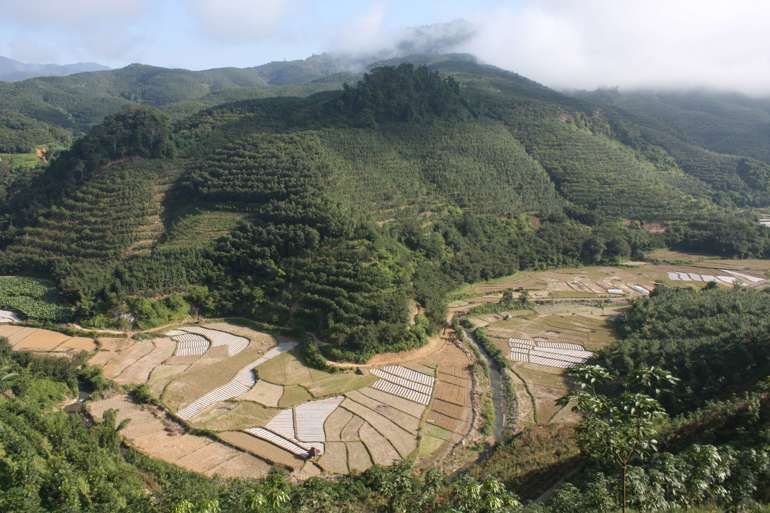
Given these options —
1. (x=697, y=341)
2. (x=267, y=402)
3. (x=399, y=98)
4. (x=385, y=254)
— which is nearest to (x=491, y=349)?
(x=385, y=254)

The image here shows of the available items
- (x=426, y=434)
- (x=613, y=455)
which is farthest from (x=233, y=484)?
(x=613, y=455)

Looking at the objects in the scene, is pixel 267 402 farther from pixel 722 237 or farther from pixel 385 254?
pixel 722 237

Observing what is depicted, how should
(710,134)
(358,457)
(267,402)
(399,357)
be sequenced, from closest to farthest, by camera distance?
(358,457) < (267,402) < (399,357) < (710,134)

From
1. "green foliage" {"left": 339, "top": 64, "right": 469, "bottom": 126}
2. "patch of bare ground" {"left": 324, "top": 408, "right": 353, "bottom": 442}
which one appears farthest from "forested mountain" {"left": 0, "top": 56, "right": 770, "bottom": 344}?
"patch of bare ground" {"left": 324, "top": 408, "right": 353, "bottom": 442}

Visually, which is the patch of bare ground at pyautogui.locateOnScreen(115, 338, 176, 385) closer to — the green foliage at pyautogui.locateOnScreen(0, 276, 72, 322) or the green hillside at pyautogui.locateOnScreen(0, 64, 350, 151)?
the green foliage at pyautogui.locateOnScreen(0, 276, 72, 322)

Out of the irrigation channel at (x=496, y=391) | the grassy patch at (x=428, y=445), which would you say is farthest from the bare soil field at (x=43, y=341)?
the irrigation channel at (x=496, y=391)

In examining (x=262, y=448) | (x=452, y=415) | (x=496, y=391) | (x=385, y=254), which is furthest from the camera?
(x=385, y=254)
